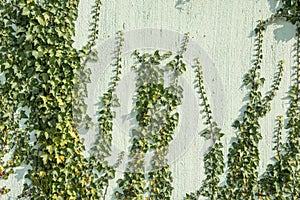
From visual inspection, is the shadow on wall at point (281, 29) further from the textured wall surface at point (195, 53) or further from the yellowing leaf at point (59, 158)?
the yellowing leaf at point (59, 158)

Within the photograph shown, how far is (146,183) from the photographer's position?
366 cm

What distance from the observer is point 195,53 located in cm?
367

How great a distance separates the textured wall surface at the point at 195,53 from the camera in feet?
11.8

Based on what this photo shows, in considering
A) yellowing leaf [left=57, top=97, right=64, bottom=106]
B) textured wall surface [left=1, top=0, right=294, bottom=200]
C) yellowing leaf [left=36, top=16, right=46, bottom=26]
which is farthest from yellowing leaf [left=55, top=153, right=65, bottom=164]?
yellowing leaf [left=36, top=16, right=46, bottom=26]

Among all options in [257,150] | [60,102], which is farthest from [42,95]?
[257,150]

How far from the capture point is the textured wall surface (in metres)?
3.60

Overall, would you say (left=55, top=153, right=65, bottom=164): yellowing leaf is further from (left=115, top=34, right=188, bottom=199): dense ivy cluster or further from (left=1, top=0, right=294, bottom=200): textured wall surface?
(left=115, top=34, right=188, bottom=199): dense ivy cluster

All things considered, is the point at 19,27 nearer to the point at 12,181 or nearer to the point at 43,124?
the point at 43,124

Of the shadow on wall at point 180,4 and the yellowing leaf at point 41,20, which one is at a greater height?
the shadow on wall at point 180,4

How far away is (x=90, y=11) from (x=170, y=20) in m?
0.65

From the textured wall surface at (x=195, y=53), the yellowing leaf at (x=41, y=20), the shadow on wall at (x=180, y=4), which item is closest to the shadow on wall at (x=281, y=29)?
the textured wall surface at (x=195, y=53)

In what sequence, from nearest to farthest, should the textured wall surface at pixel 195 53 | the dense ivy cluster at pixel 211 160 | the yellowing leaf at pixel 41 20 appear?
the yellowing leaf at pixel 41 20 < the textured wall surface at pixel 195 53 < the dense ivy cluster at pixel 211 160

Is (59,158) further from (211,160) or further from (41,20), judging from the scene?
(211,160)

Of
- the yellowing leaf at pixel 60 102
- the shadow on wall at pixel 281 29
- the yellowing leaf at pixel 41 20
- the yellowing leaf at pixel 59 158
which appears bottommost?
the yellowing leaf at pixel 59 158
